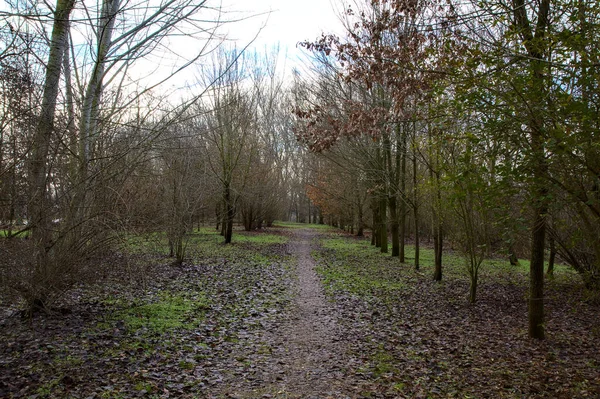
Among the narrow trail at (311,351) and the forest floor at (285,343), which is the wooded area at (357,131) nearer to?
the forest floor at (285,343)

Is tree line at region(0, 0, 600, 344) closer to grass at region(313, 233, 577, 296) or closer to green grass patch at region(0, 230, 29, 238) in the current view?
green grass patch at region(0, 230, 29, 238)

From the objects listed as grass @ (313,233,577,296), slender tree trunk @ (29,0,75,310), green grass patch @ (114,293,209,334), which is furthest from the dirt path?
slender tree trunk @ (29,0,75,310)

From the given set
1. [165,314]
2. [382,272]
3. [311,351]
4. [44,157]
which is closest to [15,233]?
[44,157]

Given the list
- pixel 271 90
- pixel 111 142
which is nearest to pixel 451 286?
pixel 111 142

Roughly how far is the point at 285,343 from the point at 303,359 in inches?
26.5

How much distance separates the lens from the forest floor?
14.7 feet

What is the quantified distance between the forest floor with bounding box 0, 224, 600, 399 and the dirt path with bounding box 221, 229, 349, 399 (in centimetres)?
2

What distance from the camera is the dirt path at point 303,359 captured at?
14.6 feet

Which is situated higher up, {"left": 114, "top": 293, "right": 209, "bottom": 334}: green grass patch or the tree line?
the tree line

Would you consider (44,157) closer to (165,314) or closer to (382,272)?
(165,314)

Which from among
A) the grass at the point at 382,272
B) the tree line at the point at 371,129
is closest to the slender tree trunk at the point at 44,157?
the tree line at the point at 371,129

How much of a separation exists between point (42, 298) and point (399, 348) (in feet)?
16.8

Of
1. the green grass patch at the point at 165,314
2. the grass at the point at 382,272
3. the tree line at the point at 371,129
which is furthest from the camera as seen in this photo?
the grass at the point at 382,272

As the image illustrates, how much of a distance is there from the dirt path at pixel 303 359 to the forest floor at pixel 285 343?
2cm
